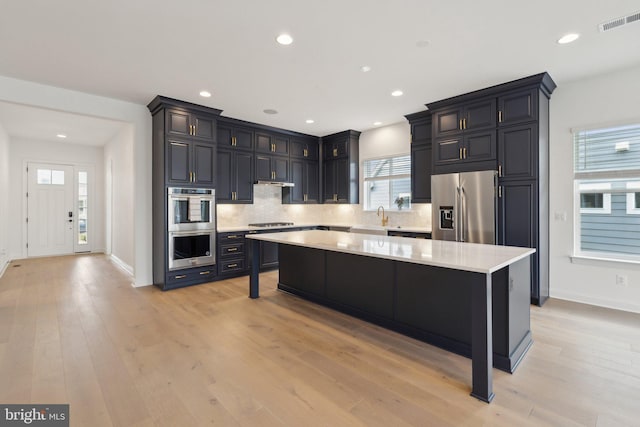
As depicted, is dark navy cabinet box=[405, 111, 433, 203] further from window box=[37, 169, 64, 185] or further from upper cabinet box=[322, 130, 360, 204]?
window box=[37, 169, 64, 185]

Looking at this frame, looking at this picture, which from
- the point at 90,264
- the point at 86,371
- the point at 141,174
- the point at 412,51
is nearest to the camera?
the point at 86,371

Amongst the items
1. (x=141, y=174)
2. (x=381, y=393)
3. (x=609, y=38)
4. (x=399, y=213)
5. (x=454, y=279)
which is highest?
(x=609, y=38)

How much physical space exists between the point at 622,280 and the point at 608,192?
1.05 metres

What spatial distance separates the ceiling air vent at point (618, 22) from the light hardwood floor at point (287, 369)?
2.79m

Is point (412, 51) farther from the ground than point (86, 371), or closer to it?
farther from the ground

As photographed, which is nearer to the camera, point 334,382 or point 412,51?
point 334,382

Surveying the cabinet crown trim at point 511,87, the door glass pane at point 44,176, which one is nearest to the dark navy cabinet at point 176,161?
the cabinet crown trim at point 511,87

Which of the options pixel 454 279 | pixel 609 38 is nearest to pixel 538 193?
pixel 609 38

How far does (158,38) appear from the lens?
2.87m

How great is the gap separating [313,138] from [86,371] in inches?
222

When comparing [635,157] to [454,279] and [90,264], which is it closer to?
[454,279]

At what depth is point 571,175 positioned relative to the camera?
12.8 feet

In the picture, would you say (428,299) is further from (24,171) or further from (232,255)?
(24,171)

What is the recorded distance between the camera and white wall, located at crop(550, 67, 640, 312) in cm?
356
